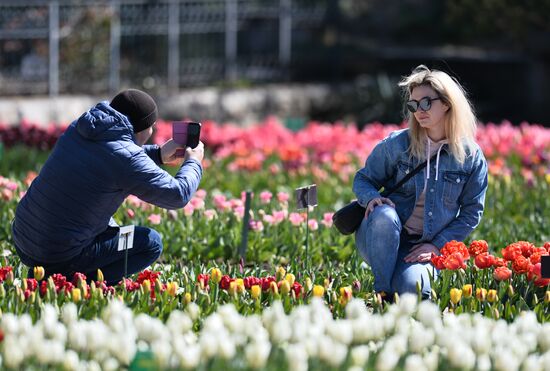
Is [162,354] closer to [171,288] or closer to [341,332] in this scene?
[341,332]

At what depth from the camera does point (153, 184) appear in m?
4.79

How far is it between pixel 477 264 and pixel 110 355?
6.05 feet

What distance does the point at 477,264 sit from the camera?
486cm

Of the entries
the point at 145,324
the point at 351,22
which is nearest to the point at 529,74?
the point at 351,22

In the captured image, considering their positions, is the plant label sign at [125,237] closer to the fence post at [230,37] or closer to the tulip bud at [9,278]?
the tulip bud at [9,278]

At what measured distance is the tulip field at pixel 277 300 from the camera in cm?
351

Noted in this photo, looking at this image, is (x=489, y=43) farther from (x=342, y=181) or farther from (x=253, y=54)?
(x=342, y=181)

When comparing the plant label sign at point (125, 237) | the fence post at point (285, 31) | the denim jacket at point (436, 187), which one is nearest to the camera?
the plant label sign at point (125, 237)

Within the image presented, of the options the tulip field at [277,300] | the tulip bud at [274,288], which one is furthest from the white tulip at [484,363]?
the tulip bud at [274,288]

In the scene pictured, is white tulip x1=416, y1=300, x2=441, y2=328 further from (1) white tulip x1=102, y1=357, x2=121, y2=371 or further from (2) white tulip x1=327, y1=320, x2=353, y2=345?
(1) white tulip x1=102, y1=357, x2=121, y2=371

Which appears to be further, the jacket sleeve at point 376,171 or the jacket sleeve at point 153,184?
the jacket sleeve at point 376,171

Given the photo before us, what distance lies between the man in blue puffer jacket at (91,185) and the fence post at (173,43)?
851 cm

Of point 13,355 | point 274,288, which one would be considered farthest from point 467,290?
point 13,355

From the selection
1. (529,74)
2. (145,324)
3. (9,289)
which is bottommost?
(529,74)
